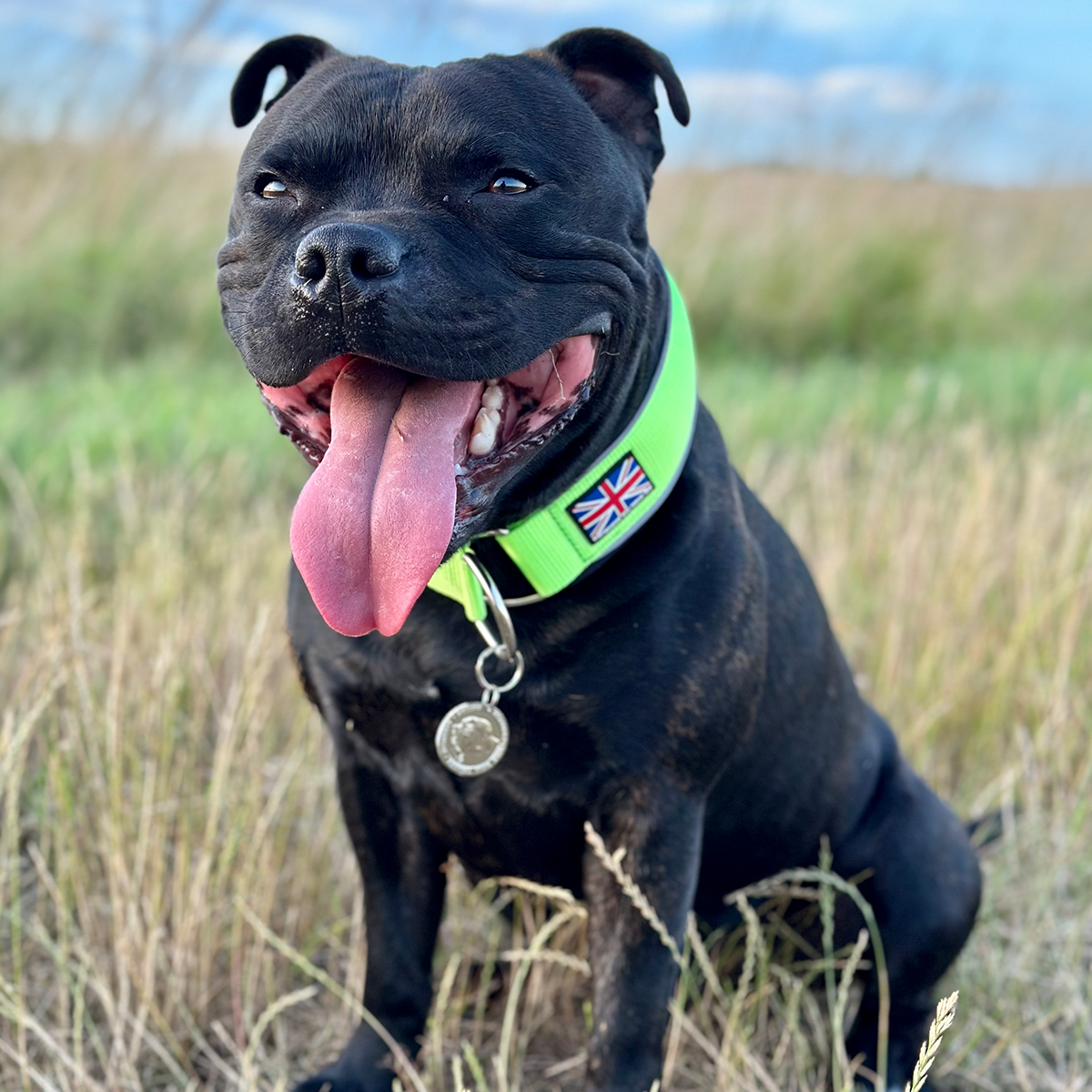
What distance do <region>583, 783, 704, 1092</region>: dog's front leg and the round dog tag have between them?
22 cm

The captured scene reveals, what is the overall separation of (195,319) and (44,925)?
211 inches

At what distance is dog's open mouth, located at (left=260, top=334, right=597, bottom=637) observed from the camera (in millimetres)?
1829

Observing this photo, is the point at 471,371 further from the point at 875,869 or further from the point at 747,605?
the point at 875,869

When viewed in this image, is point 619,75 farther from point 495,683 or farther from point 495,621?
point 495,683

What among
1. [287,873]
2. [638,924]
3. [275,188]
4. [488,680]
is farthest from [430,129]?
[287,873]

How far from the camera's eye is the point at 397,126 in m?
1.93

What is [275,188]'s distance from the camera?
6.59 feet

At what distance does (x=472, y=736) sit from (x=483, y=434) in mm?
511

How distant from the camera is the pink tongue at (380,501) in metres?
1.83

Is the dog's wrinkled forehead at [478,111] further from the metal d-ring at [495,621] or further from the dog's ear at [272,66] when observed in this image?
the metal d-ring at [495,621]

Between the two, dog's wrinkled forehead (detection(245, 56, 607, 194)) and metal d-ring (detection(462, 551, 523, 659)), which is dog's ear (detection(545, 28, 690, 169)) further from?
metal d-ring (detection(462, 551, 523, 659))

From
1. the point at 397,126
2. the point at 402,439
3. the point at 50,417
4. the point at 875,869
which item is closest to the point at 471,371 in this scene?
the point at 402,439

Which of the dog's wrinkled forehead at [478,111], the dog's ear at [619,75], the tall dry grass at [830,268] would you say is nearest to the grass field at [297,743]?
the dog's wrinkled forehead at [478,111]

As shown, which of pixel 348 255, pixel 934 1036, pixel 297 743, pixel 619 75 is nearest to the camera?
pixel 934 1036
